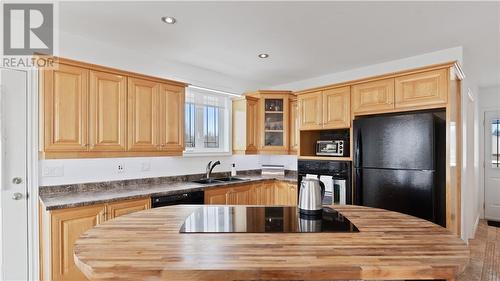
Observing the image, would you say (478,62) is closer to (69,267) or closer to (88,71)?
(88,71)

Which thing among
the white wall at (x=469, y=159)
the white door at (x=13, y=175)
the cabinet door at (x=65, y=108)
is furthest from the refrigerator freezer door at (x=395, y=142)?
the white door at (x=13, y=175)

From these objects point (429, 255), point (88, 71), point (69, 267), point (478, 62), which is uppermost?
point (478, 62)

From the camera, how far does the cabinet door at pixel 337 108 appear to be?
11.1ft

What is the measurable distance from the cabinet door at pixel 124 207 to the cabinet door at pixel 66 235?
14 centimetres

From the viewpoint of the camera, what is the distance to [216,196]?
3.40m

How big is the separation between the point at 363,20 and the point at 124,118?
7.90 feet

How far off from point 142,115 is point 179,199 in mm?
973

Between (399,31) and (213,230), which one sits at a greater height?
(399,31)

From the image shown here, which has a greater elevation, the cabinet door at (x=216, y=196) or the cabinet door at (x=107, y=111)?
the cabinet door at (x=107, y=111)

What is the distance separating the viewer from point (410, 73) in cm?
287

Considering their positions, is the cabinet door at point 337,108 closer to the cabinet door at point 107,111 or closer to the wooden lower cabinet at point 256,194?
the wooden lower cabinet at point 256,194

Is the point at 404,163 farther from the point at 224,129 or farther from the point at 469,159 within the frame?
the point at 224,129

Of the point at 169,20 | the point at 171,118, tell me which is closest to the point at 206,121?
the point at 171,118

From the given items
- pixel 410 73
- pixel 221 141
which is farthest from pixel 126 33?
pixel 410 73
